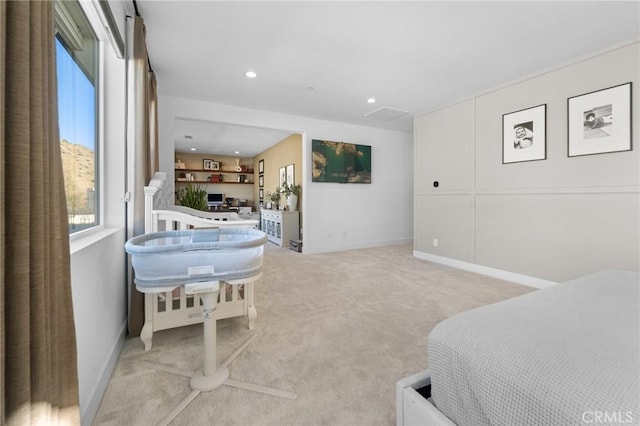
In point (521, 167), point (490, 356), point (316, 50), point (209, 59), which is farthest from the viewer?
point (521, 167)

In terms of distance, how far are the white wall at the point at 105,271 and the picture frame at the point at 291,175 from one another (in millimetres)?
4104

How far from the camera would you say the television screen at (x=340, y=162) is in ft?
16.3

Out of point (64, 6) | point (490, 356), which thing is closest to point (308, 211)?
point (64, 6)

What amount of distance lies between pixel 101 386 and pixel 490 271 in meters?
3.95

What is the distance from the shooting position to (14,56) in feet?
1.66

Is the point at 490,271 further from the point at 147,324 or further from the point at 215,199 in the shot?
the point at 215,199

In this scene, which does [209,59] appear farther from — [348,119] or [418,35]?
[348,119]

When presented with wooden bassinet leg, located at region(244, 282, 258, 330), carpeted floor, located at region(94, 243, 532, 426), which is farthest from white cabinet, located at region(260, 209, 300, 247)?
wooden bassinet leg, located at region(244, 282, 258, 330)

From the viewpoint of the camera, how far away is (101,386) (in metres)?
1.38

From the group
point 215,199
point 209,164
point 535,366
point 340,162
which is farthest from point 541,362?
point 209,164

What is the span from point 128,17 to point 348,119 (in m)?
3.54

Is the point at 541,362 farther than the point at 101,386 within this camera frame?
No

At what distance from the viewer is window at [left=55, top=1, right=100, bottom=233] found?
130 centimetres

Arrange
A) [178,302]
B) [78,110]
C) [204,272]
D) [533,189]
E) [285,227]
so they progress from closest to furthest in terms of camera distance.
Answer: [204,272] < [78,110] < [178,302] < [533,189] < [285,227]
